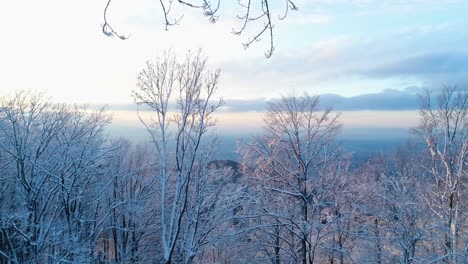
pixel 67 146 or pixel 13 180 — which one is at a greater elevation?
pixel 67 146

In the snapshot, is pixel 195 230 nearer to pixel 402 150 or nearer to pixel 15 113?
pixel 15 113

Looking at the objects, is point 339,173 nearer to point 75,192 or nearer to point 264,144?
point 264,144

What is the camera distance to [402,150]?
30891 mm

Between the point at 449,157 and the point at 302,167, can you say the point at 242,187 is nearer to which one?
the point at 302,167

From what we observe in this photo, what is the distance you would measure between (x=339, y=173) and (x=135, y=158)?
11.6 meters

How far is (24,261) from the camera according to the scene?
13.6m

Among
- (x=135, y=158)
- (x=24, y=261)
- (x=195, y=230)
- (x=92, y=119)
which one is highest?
(x=92, y=119)

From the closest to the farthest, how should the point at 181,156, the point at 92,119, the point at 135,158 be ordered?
1. the point at 181,156
2. the point at 92,119
3. the point at 135,158

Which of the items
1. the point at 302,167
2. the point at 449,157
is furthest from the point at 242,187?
the point at 449,157

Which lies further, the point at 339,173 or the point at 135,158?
the point at 135,158

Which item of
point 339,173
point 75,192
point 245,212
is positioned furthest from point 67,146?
point 339,173

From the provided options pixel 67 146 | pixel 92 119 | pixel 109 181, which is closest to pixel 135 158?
pixel 109 181

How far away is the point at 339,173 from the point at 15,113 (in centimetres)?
1153

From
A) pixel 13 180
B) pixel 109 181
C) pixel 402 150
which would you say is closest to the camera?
pixel 13 180
